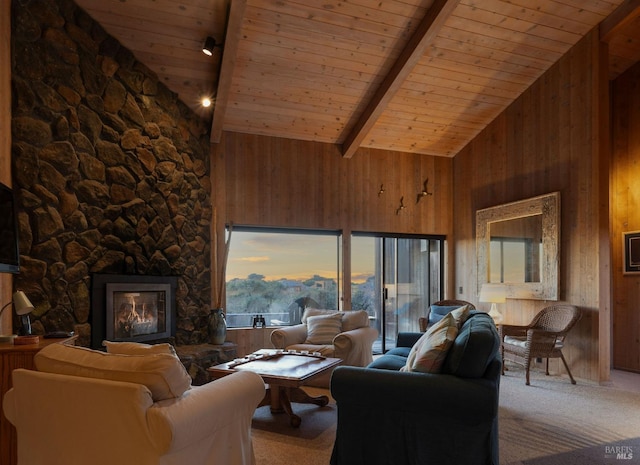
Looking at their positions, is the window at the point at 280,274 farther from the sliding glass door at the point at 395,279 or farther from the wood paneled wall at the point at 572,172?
the wood paneled wall at the point at 572,172

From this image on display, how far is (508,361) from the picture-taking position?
20.0 ft

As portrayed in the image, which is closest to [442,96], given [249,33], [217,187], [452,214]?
[452,214]

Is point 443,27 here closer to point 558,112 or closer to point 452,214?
point 558,112

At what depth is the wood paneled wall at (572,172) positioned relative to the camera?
198 inches

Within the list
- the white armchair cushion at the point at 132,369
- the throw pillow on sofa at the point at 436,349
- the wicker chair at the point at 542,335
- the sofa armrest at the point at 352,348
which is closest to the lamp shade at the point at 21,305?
the white armchair cushion at the point at 132,369

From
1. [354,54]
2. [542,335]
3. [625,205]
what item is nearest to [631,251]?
[625,205]

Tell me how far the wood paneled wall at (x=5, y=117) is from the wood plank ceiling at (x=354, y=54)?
0.96m

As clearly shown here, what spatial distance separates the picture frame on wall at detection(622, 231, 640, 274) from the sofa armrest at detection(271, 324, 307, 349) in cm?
422

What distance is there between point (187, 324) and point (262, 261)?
56.9 inches

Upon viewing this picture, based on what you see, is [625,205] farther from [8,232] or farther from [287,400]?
[8,232]

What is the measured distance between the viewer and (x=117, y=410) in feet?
6.13

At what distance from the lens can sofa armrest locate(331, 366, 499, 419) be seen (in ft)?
7.87

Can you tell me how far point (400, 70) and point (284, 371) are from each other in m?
3.67

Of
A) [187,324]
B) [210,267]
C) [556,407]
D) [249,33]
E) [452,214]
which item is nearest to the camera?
[556,407]
